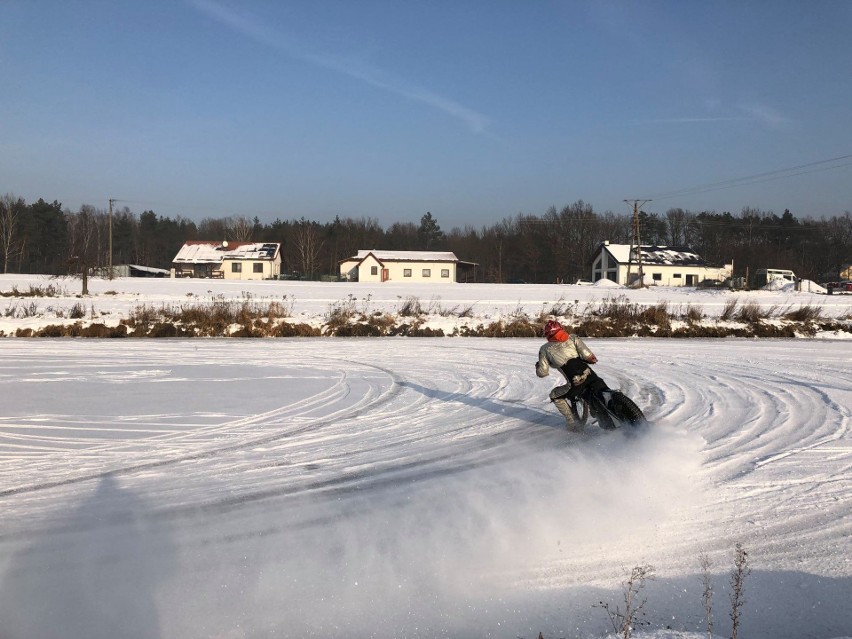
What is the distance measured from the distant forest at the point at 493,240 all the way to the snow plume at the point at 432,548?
255 ft

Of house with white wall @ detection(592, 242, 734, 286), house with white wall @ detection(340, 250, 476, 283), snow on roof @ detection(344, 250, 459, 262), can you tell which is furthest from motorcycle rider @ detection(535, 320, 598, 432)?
house with white wall @ detection(592, 242, 734, 286)

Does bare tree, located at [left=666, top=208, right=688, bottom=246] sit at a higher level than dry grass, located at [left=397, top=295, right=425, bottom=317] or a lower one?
higher

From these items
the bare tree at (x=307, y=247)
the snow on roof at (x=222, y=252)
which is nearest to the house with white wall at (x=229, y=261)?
the snow on roof at (x=222, y=252)

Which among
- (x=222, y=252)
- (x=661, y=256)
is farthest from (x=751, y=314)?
(x=222, y=252)

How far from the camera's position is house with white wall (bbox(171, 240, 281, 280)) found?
3381 inches

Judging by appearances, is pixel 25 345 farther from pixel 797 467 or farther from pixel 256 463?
pixel 797 467

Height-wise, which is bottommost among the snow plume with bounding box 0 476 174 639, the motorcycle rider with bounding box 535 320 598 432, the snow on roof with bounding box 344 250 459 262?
the snow plume with bounding box 0 476 174 639

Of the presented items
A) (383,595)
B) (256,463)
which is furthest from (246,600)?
(256,463)

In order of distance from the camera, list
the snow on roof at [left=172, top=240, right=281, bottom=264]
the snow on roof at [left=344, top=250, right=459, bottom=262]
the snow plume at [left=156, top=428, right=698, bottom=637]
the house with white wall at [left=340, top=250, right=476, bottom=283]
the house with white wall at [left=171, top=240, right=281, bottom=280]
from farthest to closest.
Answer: the snow on roof at [left=172, top=240, right=281, bottom=264], the house with white wall at [left=171, top=240, right=281, bottom=280], the snow on roof at [left=344, top=250, right=459, bottom=262], the house with white wall at [left=340, top=250, right=476, bottom=283], the snow plume at [left=156, top=428, right=698, bottom=637]

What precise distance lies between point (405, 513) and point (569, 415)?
3.65 m

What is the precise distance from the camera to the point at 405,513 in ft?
19.9

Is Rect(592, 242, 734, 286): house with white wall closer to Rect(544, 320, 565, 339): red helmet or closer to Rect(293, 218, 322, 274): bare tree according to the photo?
Rect(293, 218, 322, 274): bare tree

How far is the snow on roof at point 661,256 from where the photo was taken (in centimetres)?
8306

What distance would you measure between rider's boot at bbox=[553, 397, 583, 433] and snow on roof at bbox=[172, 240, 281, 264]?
263 feet
